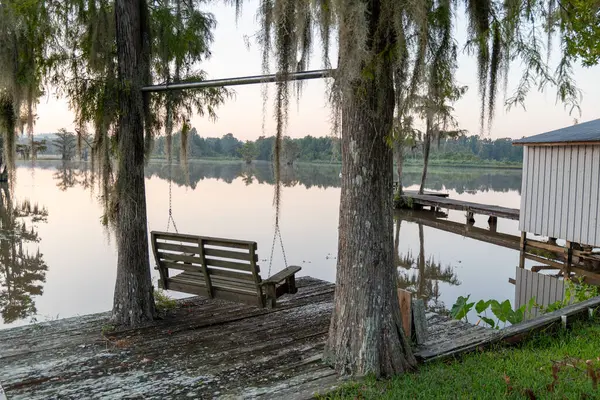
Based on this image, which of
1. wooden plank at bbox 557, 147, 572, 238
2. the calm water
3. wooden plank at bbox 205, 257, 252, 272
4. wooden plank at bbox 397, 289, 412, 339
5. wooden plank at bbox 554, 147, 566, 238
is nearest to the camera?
wooden plank at bbox 397, 289, 412, 339

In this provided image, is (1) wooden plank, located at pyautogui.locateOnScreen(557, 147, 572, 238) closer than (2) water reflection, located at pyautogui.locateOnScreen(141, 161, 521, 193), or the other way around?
(1) wooden plank, located at pyautogui.locateOnScreen(557, 147, 572, 238)

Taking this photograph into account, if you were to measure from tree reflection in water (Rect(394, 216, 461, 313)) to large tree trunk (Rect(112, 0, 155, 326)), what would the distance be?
4.91 metres

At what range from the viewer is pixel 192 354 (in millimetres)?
4312

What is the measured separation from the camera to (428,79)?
11.1ft

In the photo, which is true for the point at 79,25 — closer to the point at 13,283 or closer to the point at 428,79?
the point at 428,79

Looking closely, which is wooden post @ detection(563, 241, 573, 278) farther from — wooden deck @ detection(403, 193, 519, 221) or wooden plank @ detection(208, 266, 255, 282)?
wooden plank @ detection(208, 266, 255, 282)

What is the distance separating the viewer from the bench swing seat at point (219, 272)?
4.79m

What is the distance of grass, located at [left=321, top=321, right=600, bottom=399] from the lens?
3242mm

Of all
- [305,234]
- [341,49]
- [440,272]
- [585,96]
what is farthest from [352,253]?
[305,234]

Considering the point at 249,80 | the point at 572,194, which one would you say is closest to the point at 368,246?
the point at 249,80

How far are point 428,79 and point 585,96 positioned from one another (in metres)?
1.74

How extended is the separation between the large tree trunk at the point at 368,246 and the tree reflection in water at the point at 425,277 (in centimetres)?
431

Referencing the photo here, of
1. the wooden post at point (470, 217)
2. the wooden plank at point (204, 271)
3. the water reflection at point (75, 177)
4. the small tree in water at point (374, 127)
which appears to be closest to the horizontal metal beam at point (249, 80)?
the small tree in water at point (374, 127)

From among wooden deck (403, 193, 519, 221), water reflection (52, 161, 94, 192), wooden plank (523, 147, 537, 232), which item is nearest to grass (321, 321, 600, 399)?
water reflection (52, 161, 94, 192)
